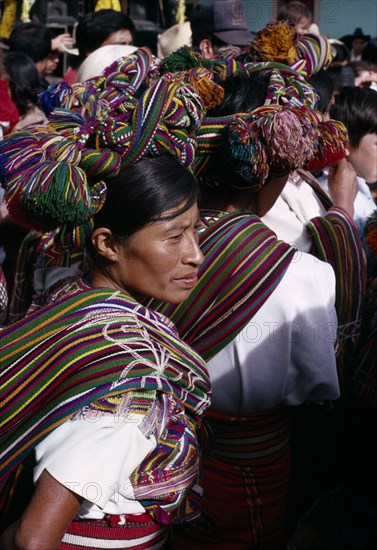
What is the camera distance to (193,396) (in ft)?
5.90

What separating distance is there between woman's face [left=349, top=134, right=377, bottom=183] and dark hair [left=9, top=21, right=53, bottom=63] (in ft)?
11.7

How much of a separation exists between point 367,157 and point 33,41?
3.65 meters

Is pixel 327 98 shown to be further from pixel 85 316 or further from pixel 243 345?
pixel 85 316

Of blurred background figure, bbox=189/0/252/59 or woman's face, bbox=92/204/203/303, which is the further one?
blurred background figure, bbox=189/0/252/59

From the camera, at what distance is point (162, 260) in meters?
1.80

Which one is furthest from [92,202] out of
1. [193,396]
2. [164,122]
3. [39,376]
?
[193,396]

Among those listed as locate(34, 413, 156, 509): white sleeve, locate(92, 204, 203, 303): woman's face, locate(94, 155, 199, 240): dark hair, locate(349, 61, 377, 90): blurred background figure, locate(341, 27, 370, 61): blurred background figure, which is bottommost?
locate(341, 27, 370, 61): blurred background figure

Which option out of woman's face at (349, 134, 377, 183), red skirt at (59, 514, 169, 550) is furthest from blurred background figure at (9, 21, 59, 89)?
red skirt at (59, 514, 169, 550)

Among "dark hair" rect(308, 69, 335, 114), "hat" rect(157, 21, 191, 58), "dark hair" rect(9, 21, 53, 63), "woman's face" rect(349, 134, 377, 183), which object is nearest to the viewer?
"dark hair" rect(308, 69, 335, 114)

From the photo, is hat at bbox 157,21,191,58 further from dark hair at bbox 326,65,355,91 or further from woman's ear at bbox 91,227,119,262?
woman's ear at bbox 91,227,119,262

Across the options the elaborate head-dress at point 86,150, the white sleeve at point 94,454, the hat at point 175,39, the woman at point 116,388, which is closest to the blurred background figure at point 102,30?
the hat at point 175,39

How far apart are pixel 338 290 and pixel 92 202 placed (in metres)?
1.03

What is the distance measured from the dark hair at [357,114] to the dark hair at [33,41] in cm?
338

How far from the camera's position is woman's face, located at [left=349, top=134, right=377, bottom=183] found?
3.32 metres
